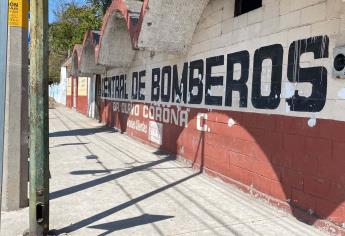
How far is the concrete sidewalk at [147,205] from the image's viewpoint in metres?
5.65

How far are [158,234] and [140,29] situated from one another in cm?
593

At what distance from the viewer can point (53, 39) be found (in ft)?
172

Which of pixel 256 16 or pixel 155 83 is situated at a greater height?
pixel 256 16

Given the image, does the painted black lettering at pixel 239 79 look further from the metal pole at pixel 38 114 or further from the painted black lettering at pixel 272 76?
the metal pole at pixel 38 114

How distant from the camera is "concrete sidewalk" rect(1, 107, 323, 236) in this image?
5652mm

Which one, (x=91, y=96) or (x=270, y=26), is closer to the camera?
(x=270, y=26)

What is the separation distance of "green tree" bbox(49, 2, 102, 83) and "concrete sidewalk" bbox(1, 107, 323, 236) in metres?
35.8

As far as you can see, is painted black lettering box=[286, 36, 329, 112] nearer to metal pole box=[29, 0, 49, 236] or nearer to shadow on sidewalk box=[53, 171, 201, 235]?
shadow on sidewalk box=[53, 171, 201, 235]

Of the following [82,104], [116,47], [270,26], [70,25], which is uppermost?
[70,25]

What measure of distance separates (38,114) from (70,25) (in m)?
46.6

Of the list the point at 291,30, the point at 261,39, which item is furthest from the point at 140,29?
the point at 291,30

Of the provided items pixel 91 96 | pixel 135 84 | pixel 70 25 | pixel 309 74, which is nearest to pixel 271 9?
pixel 309 74

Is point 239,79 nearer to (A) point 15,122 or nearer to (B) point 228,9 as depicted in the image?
(B) point 228,9

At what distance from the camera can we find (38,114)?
201 inches
